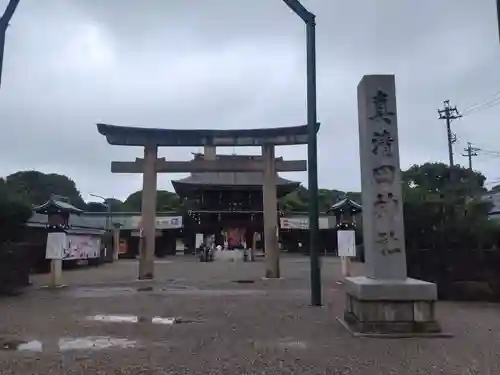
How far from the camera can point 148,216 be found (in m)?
18.8

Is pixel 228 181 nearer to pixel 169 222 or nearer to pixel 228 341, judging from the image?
pixel 169 222

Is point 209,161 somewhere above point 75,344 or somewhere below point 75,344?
above

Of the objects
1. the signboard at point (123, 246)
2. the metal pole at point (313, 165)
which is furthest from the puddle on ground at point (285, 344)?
the signboard at point (123, 246)

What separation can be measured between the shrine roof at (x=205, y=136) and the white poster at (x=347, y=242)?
4.60 m

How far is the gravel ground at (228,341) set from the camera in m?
5.34

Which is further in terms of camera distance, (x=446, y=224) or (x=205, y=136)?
(x=205, y=136)

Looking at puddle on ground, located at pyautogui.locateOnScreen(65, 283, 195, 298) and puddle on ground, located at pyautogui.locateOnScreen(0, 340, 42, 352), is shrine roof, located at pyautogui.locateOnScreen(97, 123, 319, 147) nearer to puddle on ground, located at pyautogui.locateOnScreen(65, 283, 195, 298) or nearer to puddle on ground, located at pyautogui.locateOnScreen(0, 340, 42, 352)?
puddle on ground, located at pyautogui.locateOnScreen(65, 283, 195, 298)

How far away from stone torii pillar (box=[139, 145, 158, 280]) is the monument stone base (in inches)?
488

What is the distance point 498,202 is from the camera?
30234mm

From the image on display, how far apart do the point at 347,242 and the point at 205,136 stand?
23.6ft

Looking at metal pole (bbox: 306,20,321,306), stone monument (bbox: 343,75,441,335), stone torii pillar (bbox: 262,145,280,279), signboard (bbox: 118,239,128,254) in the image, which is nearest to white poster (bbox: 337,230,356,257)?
stone torii pillar (bbox: 262,145,280,279)

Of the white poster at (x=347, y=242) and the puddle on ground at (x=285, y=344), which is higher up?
the white poster at (x=347, y=242)

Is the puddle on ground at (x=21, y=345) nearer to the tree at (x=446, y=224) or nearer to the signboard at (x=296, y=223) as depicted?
the tree at (x=446, y=224)

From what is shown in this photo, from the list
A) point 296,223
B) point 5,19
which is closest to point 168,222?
point 296,223
